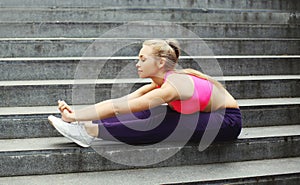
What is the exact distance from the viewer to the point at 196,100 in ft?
9.78

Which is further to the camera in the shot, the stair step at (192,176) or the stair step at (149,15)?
the stair step at (149,15)

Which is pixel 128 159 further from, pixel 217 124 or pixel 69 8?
pixel 69 8

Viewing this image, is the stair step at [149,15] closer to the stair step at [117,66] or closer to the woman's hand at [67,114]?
the stair step at [117,66]

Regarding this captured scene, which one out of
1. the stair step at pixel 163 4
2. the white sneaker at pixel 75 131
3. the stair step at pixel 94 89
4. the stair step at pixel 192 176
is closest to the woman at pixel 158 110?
the white sneaker at pixel 75 131

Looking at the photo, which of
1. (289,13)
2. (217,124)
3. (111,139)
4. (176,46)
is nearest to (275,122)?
(217,124)

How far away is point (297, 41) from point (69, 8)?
2.36 meters

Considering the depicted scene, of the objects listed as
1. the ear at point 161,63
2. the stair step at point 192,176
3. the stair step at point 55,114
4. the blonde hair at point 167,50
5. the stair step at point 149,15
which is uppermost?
the stair step at point 149,15

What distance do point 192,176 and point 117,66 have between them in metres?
1.45

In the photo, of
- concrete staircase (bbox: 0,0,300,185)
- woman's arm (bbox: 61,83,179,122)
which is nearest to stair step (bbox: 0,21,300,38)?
concrete staircase (bbox: 0,0,300,185)

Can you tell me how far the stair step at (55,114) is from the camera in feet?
10.4

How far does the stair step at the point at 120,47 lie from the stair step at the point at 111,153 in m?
1.27

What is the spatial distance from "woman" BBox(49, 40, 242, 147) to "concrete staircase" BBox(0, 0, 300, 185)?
0.10 m

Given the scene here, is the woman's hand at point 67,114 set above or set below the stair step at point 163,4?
below

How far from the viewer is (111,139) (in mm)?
2996
